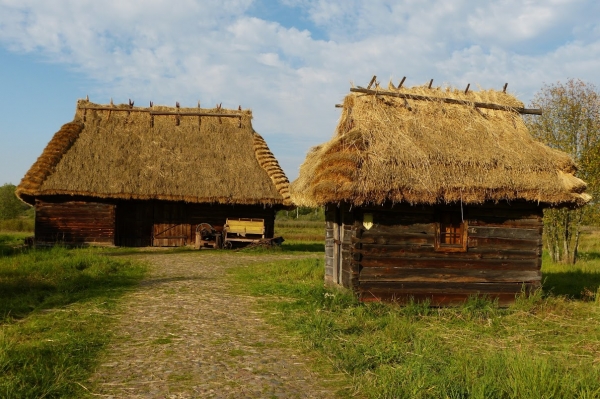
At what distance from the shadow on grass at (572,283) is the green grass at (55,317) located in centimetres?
882

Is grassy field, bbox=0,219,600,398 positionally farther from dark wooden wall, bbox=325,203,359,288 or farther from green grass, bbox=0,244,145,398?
dark wooden wall, bbox=325,203,359,288

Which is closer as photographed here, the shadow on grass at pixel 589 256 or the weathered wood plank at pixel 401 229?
the weathered wood plank at pixel 401 229

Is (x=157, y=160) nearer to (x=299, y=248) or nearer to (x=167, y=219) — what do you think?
(x=167, y=219)

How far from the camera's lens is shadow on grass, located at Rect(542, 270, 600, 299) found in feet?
43.7

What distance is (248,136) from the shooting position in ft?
86.0

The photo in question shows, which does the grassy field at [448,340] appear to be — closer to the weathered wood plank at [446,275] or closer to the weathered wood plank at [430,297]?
the weathered wood plank at [430,297]

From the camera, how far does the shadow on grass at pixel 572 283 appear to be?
13.3 meters

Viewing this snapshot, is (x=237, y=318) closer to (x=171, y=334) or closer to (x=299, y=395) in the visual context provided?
(x=171, y=334)

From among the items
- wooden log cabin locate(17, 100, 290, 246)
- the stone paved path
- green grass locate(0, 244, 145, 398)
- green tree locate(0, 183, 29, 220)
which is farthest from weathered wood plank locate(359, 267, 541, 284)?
green tree locate(0, 183, 29, 220)

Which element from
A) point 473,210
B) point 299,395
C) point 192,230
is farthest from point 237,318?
point 192,230

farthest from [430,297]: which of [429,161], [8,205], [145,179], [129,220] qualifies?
[8,205]

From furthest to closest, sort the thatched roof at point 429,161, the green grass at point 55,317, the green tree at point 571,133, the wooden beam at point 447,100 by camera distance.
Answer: the green tree at point 571,133, the wooden beam at point 447,100, the thatched roof at point 429,161, the green grass at point 55,317

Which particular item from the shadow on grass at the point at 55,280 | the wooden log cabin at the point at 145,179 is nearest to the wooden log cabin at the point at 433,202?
the shadow on grass at the point at 55,280

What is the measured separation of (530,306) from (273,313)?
485cm
